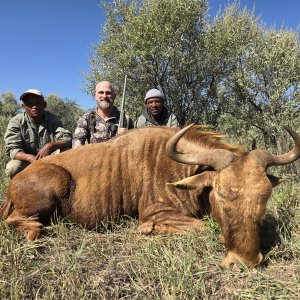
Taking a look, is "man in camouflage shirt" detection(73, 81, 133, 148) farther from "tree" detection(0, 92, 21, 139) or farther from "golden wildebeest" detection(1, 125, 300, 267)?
"tree" detection(0, 92, 21, 139)

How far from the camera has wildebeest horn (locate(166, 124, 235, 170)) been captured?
3.17 m

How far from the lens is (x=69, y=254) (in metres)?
3.12

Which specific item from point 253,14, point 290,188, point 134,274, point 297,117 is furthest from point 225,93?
point 134,274

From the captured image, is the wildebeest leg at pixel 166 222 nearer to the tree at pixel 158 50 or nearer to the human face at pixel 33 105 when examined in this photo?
the human face at pixel 33 105

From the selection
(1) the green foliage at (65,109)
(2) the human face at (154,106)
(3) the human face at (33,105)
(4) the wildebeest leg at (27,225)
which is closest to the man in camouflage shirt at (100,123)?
(2) the human face at (154,106)

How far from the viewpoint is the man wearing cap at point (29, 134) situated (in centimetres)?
539

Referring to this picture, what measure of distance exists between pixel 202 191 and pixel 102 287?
58.4 inches

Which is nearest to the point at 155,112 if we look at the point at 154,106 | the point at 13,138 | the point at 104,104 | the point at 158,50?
the point at 154,106

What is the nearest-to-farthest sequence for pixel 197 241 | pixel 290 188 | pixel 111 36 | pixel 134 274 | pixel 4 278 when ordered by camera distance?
pixel 4 278
pixel 134 274
pixel 197 241
pixel 290 188
pixel 111 36

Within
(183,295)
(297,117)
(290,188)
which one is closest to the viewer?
(183,295)

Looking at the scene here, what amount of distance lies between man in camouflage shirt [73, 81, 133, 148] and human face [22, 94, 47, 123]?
2.33ft

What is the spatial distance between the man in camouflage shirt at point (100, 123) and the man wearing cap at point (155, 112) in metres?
0.46

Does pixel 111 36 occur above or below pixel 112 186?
above

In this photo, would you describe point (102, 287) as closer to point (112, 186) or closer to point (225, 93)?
point (112, 186)
